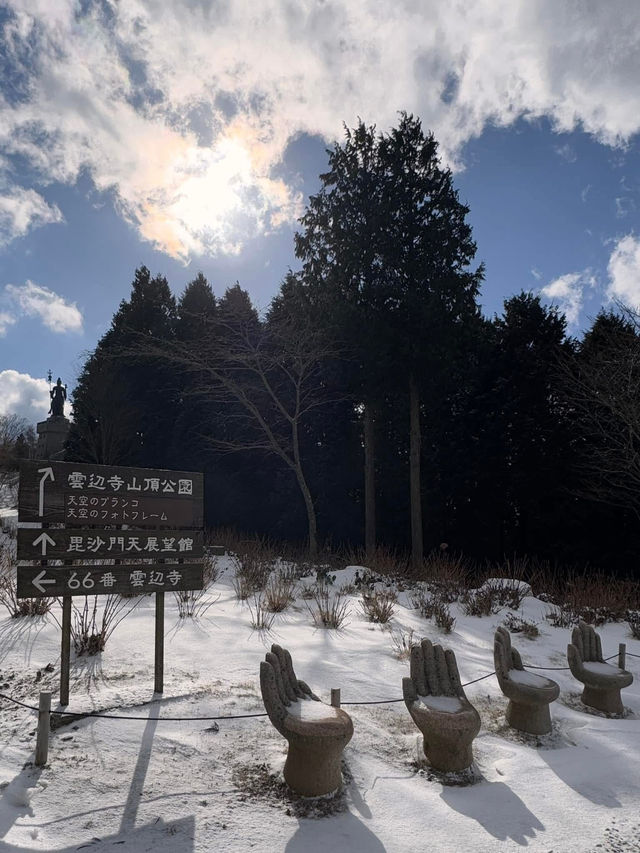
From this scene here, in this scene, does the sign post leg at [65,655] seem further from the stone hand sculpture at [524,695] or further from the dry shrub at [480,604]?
the dry shrub at [480,604]

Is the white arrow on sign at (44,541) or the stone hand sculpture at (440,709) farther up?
the white arrow on sign at (44,541)

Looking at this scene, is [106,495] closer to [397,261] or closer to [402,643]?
[402,643]

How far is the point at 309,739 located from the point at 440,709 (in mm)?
955

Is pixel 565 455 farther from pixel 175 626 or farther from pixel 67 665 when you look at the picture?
pixel 67 665

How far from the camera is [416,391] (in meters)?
14.0

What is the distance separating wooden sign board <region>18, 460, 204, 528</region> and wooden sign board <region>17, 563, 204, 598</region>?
0.35 meters

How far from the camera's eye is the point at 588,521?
45.1 feet

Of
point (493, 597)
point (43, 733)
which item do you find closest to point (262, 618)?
point (43, 733)

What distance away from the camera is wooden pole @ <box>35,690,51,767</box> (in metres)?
2.88

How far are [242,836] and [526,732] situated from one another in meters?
2.40

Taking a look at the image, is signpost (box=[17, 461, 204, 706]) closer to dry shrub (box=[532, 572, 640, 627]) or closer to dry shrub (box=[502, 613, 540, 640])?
dry shrub (box=[502, 613, 540, 640])

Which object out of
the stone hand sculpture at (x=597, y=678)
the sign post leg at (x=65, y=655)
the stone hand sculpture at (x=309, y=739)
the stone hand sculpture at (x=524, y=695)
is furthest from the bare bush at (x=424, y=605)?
the sign post leg at (x=65, y=655)

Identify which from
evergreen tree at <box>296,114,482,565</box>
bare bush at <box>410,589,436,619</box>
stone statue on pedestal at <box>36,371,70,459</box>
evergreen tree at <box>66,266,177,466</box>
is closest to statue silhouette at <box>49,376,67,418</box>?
stone statue on pedestal at <box>36,371,70,459</box>

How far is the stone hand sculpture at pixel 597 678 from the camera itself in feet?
14.3
